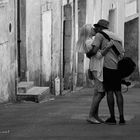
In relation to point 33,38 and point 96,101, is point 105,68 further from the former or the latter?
point 33,38

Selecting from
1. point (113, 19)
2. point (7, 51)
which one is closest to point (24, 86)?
point (7, 51)

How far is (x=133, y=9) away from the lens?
3219 cm

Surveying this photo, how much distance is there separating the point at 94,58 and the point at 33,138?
90.0 inches

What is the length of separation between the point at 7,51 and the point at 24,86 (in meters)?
2.05

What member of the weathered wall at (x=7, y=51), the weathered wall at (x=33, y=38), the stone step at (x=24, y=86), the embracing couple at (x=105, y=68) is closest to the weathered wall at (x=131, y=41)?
the weathered wall at (x=33, y=38)

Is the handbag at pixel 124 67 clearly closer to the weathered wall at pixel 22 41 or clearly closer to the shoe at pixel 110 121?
the shoe at pixel 110 121

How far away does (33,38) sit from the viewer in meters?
19.9

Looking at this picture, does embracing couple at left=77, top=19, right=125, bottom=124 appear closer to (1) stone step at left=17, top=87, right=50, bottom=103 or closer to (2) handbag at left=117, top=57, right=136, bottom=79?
(2) handbag at left=117, top=57, right=136, bottom=79

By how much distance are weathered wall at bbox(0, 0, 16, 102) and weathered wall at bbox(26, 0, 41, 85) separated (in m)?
2.34

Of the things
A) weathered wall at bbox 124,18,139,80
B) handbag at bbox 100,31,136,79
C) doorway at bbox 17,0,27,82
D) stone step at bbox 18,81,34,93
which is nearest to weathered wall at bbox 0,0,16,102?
stone step at bbox 18,81,34,93

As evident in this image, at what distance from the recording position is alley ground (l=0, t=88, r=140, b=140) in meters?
10.7

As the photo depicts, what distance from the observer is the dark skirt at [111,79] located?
479 inches

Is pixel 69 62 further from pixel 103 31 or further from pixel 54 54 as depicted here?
pixel 103 31

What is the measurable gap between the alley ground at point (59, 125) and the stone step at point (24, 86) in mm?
2916
